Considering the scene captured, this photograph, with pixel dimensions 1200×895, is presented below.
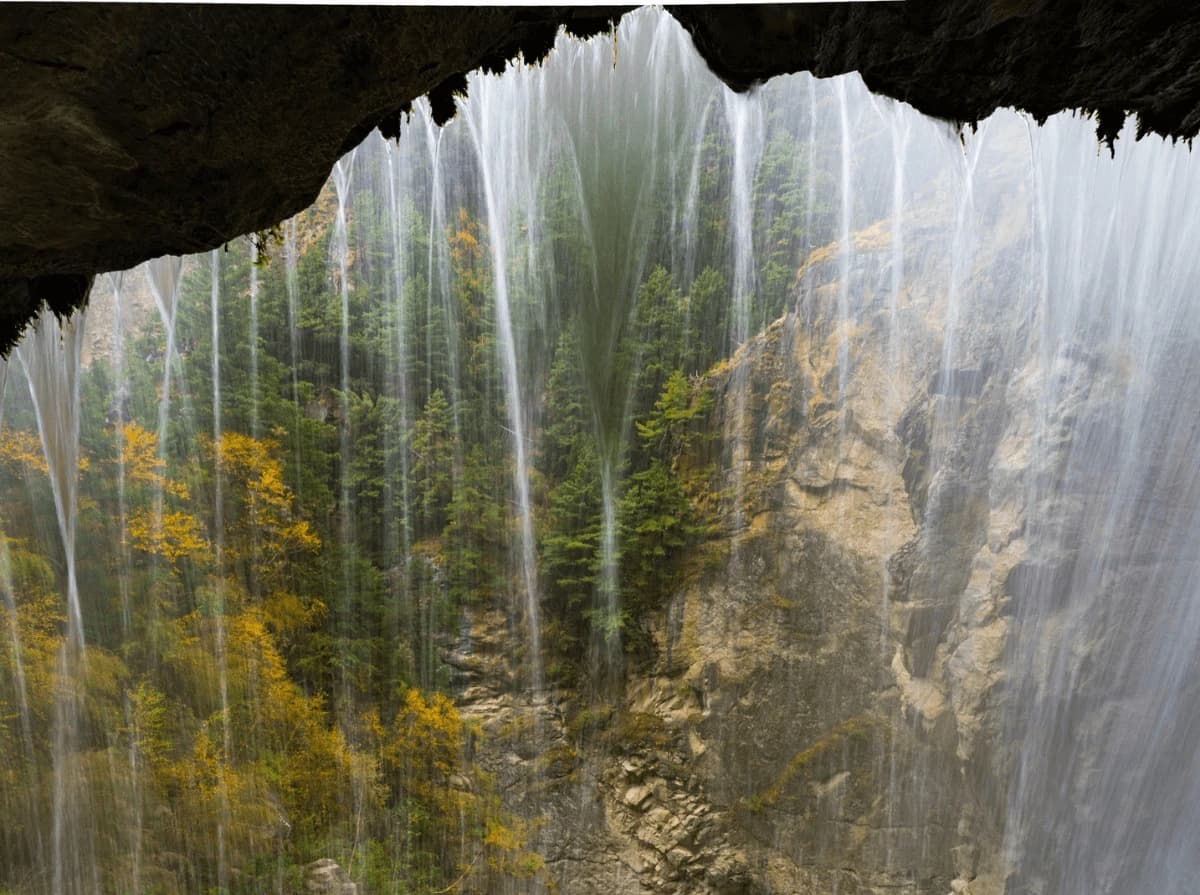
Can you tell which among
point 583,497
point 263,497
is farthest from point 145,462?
point 583,497

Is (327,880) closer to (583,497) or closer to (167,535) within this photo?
(167,535)

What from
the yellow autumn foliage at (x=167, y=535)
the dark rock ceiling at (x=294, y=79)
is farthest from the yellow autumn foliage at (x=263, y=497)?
the dark rock ceiling at (x=294, y=79)

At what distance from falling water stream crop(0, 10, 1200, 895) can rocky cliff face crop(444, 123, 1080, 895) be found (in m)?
0.04

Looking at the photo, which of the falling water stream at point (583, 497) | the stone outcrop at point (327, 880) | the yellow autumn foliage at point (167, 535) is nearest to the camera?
the falling water stream at point (583, 497)

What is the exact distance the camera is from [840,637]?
→ 419 inches

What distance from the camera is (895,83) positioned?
3.72 metres

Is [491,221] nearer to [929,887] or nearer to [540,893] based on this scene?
[540,893]

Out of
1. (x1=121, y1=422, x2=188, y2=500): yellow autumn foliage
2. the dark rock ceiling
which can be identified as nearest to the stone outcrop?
(x1=121, y1=422, x2=188, y2=500): yellow autumn foliage

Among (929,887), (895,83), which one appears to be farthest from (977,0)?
(929,887)

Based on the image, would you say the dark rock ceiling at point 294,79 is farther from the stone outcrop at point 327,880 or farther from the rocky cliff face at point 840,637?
the stone outcrop at point 327,880

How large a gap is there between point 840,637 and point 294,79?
9.48m

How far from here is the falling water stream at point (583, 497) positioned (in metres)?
10.3

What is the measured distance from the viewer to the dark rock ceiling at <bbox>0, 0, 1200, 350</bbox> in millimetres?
2473

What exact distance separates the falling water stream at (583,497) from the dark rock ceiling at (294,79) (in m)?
7.18
